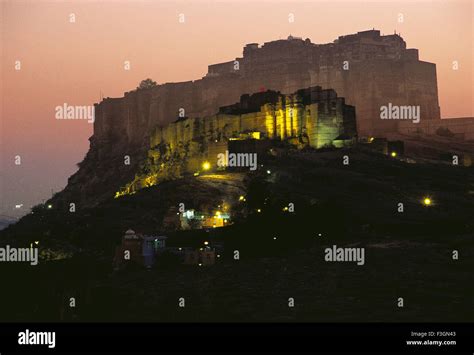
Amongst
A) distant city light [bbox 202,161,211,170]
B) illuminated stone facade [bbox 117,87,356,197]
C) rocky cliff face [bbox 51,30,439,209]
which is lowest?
distant city light [bbox 202,161,211,170]

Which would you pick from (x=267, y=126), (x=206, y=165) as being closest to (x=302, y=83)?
(x=267, y=126)

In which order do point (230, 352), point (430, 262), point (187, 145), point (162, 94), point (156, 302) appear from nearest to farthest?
point (230, 352), point (156, 302), point (430, 262), point (187, 145), point (162, 94)

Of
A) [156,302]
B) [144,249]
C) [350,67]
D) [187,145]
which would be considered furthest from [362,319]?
[350,67]

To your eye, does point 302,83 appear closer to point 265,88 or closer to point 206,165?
point 265,88

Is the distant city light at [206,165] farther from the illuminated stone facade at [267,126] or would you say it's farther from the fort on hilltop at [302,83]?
the fort on hilltop at [302,83]

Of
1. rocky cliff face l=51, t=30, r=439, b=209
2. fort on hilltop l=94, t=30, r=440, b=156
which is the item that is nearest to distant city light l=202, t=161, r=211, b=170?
rocky cliff face l=51, t=30, r=439, b=209

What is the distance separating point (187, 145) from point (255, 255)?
6079 centimetres

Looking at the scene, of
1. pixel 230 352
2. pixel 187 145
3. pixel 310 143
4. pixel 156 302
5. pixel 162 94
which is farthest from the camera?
pixel 162 94

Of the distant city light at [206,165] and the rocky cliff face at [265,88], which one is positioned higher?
the rocky cliff face at [265,88]

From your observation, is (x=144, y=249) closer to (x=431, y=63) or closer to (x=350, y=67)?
(x=350, y=67)

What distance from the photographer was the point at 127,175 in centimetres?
14500

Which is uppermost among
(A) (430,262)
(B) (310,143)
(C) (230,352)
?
(B) (310,143)

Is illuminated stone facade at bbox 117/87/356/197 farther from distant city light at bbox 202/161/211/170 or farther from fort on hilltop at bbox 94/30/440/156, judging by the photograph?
fort on hilltop at bbox 94/30/440/156

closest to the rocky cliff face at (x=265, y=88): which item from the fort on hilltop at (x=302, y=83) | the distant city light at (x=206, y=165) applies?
the fort on hilltop at (x=302, y=83)
